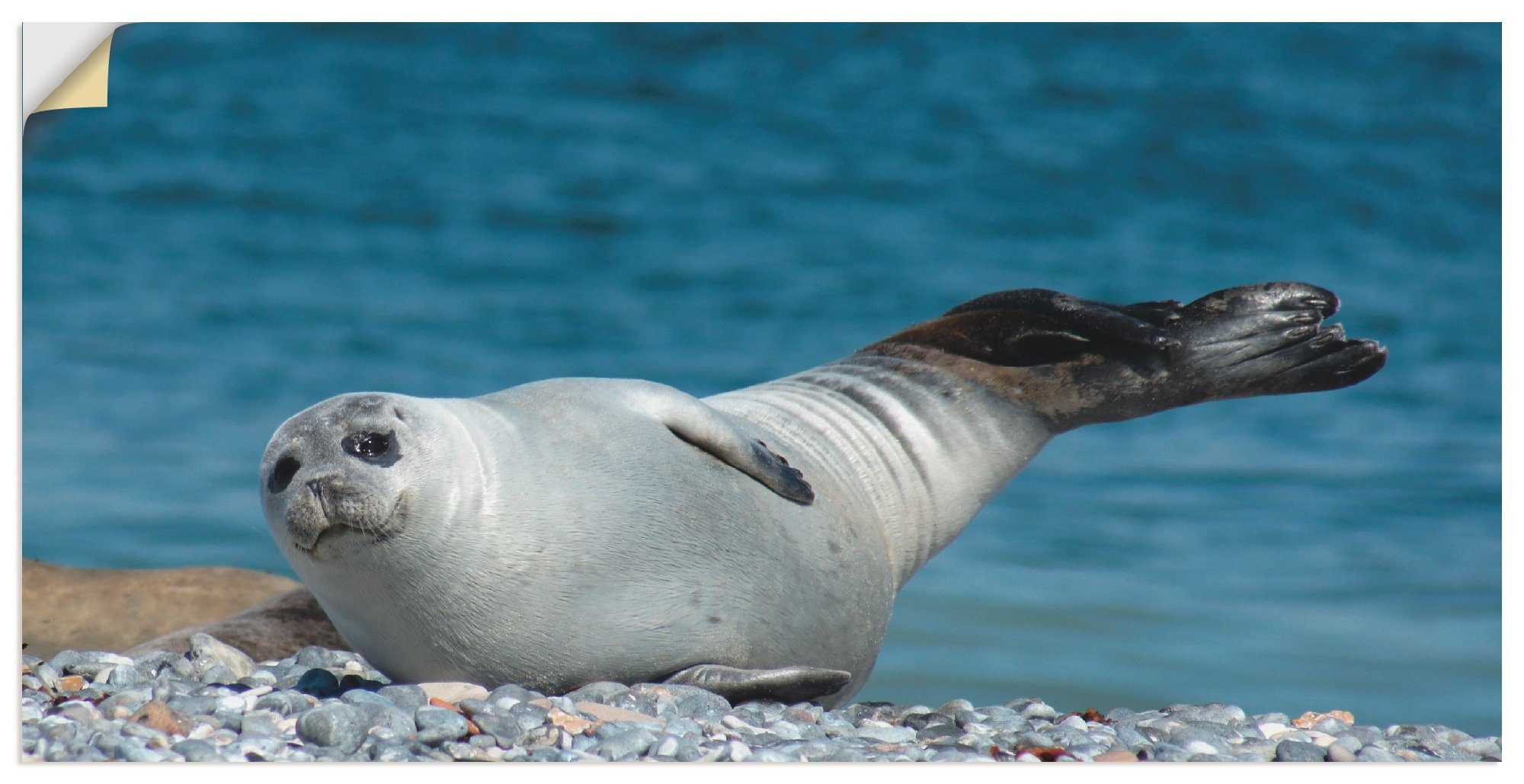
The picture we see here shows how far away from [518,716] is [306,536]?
0.76m

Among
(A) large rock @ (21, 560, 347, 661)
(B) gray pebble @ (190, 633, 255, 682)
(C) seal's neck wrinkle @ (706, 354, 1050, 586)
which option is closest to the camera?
(B) gray pebble @ (190, 633, 255, 682)

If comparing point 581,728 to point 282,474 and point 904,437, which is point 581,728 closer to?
point 282,474

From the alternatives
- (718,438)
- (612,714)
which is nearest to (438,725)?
(612,714)

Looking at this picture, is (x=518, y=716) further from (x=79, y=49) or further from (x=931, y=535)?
(x=931, y=535)

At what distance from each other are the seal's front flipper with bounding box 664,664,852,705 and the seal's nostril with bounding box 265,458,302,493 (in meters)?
1.14

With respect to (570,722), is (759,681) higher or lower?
higher

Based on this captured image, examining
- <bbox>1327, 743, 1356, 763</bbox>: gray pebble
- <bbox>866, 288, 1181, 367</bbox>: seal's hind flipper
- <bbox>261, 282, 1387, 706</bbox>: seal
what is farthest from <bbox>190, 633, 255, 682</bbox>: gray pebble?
<bbox>1327, 743, 1356, 763</bbox>: gray pebble

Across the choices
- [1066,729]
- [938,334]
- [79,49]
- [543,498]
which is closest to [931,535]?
[938,334]

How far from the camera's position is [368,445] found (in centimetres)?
409

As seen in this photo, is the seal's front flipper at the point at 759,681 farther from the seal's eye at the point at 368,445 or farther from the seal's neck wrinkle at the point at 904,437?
the seal's eye at the point at 368,445

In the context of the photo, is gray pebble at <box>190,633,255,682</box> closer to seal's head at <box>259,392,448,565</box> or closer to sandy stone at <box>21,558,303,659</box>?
seal's head at <box>259,392,448,565</box>

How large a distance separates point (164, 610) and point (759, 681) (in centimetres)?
340

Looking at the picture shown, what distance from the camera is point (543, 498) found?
431 centimetres

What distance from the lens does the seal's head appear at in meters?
4.00
